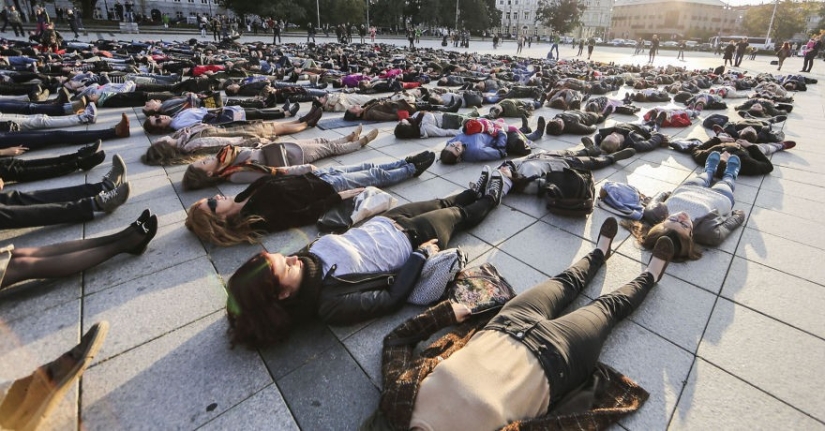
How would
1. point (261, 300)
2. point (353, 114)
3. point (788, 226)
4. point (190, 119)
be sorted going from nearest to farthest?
point (261, 300)
point (788, 226)
point (190, 119)
point (353, 114)

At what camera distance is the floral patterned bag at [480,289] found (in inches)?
103

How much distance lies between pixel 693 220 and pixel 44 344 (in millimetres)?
5516

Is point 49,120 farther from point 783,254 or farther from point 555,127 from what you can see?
point 783,254

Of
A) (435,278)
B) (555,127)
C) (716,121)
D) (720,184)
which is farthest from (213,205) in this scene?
(716,121)

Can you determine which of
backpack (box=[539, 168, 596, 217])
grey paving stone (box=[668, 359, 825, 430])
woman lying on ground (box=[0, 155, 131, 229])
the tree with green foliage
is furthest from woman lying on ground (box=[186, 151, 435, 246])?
the tree with green foliage

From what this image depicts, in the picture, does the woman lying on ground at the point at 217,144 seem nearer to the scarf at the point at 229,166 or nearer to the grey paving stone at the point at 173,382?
the scarf at the point at 229,166

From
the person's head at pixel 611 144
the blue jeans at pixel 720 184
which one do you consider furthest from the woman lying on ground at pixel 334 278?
the person's head at pixel 611 144

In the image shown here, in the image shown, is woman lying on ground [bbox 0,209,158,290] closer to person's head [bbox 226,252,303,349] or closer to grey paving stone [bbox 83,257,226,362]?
grey paving stone [bbox 83,257,226,362]

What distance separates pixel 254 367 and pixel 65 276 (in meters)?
1.98

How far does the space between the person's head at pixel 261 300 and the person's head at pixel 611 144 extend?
227 inches

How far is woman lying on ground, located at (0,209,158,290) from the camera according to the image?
2662 mm

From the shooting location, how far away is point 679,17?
90312 mm

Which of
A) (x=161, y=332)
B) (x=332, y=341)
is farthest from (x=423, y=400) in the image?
(x=161, y=332)

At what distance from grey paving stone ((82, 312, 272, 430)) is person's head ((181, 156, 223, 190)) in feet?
8.82
